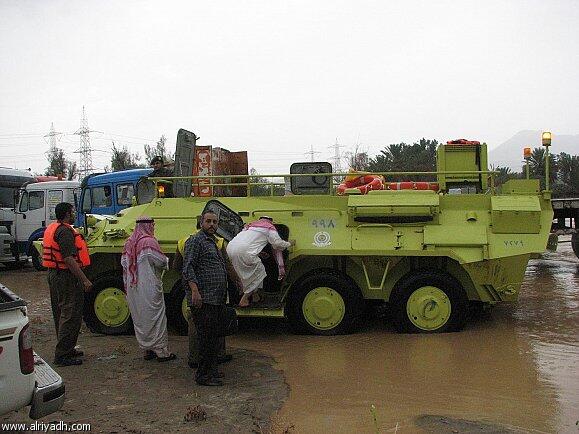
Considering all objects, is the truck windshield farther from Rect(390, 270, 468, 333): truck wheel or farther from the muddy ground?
Rect(390, 270, 468, 333): truck wheel

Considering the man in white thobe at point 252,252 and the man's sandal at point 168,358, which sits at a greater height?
the man in white thobe at point 252,252

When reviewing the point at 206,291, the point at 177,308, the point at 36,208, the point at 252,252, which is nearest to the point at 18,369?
the point at 206,291

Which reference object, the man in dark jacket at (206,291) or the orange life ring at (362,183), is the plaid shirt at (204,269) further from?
the orange life ring at (362,183)

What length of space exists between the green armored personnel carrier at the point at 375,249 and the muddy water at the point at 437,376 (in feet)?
1.37

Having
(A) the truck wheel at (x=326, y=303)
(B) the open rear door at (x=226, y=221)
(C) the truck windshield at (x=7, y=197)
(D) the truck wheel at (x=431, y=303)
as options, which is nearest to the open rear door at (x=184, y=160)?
(B) the open rear door at (x=226, y=221)

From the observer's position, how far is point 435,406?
15.9ft

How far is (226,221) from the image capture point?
7398 millimetres

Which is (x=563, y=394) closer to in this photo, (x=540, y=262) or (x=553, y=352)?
(x=553, y=352)

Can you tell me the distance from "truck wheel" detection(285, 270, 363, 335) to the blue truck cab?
27.2 feet

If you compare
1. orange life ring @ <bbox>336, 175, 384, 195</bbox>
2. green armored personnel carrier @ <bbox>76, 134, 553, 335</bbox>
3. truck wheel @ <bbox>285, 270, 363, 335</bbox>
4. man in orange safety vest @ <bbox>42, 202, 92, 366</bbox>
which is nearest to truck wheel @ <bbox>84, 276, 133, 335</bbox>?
green armored personnel carrier @ <bbox>76, 134, 553, 335</bbox>

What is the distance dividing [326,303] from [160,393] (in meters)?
2.63

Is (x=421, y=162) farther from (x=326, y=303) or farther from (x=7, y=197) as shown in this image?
(x=326, y=303)

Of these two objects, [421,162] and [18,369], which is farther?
[421,162]

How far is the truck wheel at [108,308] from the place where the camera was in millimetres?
7715
